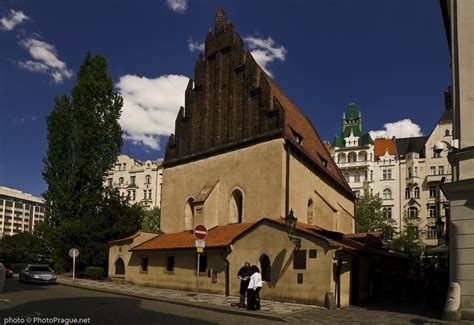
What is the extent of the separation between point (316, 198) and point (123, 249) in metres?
12.8

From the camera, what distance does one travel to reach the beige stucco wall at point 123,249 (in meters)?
29.2

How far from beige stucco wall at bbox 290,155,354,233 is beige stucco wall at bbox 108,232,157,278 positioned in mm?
10145

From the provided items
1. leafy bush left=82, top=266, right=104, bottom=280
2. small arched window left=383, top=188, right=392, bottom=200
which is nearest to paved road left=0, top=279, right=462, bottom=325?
leafy bush left=82, top=266, right=104, bottom=280

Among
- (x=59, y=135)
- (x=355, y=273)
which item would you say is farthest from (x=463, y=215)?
(x=59, y=135)

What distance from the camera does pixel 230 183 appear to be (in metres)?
26.9

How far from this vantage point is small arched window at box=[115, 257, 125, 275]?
98.1 ft

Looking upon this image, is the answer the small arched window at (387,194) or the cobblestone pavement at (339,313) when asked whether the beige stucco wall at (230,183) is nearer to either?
the cobblestone pavement at (339,313)

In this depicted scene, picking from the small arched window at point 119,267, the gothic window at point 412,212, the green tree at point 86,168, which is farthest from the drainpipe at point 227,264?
the gothic window at point 412,212

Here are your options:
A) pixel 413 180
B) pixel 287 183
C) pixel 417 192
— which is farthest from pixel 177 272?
pixel 417 192

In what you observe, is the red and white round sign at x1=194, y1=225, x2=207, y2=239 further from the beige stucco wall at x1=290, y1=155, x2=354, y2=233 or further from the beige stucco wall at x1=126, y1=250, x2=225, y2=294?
the beige stucco wall at x1=290, y1=155, x2=354, y2=233

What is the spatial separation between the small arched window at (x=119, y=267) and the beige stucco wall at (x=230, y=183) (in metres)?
3.52

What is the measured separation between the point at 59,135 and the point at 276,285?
28073mm

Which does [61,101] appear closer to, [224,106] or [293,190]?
[224,106]

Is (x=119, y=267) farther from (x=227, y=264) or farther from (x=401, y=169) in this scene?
(x=401, y=169)
